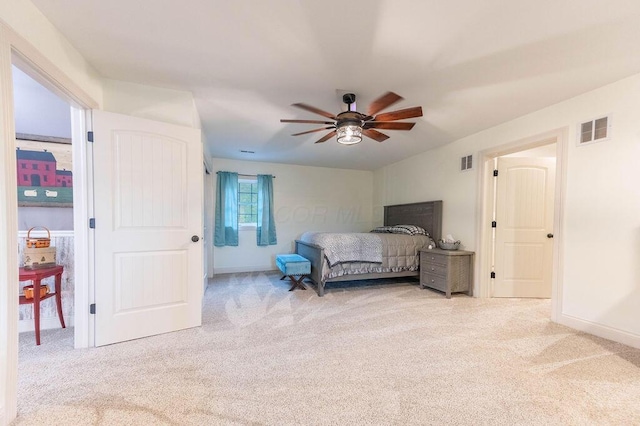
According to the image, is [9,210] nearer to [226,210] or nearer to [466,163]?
[226,210]

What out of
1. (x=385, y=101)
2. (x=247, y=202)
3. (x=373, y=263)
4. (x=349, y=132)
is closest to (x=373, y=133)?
(x=349, y=132)

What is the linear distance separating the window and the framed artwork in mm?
2926

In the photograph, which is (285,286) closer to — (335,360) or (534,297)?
(335,360)

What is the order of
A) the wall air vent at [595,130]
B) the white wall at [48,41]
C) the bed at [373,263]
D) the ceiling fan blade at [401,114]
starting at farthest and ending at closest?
the bed at [373,263] < the wall air vent at [595,130] < the ceiling fan blade at [401,114] < the white wall at [48,41]

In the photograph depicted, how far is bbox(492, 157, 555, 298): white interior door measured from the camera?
12.1ft

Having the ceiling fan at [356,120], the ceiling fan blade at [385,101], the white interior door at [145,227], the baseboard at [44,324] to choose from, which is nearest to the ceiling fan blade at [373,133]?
the ceiling fan at [356,120]

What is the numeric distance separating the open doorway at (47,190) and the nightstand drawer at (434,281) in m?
4.21

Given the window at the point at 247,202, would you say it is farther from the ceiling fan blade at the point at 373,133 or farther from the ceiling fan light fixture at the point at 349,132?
the ceiling fan light fixture at the point at 349,132

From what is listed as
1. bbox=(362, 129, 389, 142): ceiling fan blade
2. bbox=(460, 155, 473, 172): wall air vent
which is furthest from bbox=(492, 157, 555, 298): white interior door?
bbox=(362, 129, 389, 142): ceiling fan blade

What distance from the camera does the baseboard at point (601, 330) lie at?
226cm

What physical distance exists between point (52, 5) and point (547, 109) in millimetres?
4266

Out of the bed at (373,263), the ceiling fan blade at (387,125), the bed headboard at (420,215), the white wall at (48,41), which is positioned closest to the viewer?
the white wall at (48,41)

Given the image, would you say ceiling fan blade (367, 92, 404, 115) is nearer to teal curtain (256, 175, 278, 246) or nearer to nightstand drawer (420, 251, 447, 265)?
nightstand drawer (420, 251, 447, 265)

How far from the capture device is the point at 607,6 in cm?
150
